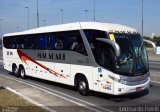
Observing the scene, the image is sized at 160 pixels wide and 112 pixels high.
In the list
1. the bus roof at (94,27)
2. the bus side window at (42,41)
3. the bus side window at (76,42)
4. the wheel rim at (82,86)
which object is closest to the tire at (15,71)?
the bus side window at (42,41)

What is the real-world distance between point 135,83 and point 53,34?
5.61m

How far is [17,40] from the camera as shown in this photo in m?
20.5

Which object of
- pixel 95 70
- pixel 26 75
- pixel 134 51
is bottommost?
pixel 26 75

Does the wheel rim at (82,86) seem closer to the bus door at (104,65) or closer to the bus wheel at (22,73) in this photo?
the bus door at (104,65)

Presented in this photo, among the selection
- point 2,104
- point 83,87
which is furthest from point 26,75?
point 2,104

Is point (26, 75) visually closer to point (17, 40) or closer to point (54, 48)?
point (17, 40)

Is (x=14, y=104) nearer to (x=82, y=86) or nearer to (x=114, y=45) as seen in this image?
(x=82, y=86)

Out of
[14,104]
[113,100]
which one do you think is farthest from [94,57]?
[14,104]

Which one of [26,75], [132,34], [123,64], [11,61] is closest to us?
[123,64]

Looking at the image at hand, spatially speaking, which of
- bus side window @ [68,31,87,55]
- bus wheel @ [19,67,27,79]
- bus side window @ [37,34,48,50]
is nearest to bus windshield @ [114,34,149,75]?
bus side window @ [68,31,87,55]

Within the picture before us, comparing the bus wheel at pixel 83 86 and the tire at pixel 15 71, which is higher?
the bus wheel at pixel 83 86

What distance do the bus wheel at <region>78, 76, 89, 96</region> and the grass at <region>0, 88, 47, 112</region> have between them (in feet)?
9.07

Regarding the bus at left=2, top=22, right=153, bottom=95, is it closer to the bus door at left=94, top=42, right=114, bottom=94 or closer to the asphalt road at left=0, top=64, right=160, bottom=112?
the bus door at left=94, top=42, right=114, bottom=94

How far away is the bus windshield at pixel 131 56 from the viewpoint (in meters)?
11.9
